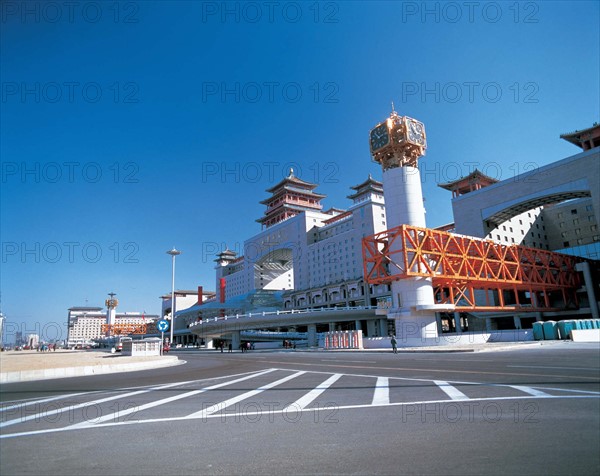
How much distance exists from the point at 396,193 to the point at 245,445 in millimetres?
43579

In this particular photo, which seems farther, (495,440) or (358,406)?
(358,406)

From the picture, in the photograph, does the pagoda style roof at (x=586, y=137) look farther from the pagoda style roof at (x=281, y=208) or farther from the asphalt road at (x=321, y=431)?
the pagoda style roof at (x=281, y=208)

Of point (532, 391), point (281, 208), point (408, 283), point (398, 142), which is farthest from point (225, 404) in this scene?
point (281, 208)

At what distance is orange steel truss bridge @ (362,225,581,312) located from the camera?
42188mm

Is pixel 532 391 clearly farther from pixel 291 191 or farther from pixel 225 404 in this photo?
pixel 291 191

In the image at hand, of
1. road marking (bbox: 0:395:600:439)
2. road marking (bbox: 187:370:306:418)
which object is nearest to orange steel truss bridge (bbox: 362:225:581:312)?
road marking (bbox: 187:370:306:418)

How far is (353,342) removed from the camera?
41.9 metres

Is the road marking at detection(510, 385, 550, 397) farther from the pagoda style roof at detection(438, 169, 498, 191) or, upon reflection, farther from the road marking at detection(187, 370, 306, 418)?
the pagoda style roof at detection(438, 169, 498, 191)

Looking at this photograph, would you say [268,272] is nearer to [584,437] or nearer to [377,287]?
[377,287]

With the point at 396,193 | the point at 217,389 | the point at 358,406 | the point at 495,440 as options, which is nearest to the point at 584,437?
the point at 495,440

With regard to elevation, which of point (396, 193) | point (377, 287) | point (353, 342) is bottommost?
point (353, 342)

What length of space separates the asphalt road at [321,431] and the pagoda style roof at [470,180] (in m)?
84.7

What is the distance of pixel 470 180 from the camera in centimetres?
8794

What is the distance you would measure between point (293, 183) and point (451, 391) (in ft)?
414
